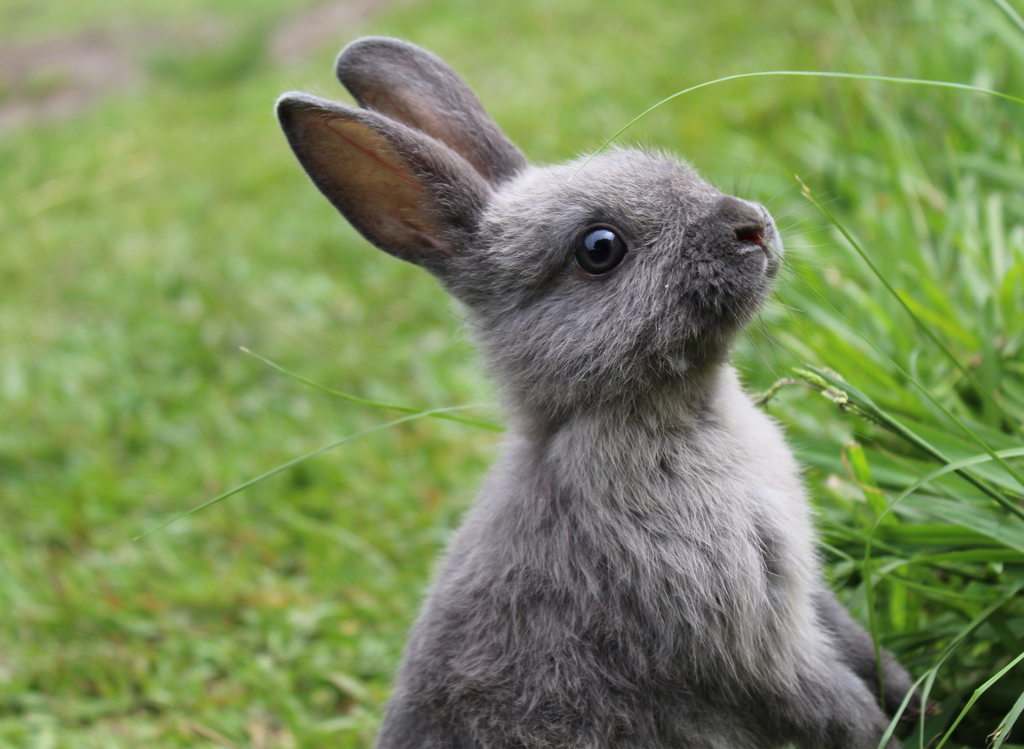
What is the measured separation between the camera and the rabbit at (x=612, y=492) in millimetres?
2141

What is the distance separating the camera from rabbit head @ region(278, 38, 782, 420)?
2230 mm

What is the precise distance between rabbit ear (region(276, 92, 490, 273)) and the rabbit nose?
66 cm

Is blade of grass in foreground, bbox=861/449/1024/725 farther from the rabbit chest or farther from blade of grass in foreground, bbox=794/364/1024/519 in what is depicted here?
the rabbit chest

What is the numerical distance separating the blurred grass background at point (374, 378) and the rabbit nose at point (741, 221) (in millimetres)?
208

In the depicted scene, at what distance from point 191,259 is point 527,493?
431 centimetres

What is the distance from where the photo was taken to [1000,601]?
2.13 meters

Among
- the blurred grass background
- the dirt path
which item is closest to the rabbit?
the blurred grass background

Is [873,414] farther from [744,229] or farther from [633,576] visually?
[633,576]

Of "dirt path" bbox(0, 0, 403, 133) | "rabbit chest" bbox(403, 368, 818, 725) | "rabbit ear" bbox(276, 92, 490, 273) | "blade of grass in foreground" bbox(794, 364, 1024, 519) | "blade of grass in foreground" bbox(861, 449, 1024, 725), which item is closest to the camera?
"blade of grass in foreground" bbox(861, 449, 1024, 725)

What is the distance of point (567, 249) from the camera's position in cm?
233

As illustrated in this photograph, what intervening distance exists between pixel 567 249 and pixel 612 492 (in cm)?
64

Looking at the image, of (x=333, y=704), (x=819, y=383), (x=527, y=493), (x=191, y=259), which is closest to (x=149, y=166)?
(x=191, y=259)

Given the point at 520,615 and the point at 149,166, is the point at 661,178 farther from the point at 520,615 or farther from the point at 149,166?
the point at 149,166

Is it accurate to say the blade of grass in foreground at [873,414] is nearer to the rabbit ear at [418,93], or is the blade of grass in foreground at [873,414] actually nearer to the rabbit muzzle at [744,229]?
the rabbit muzzle at [744,229]
